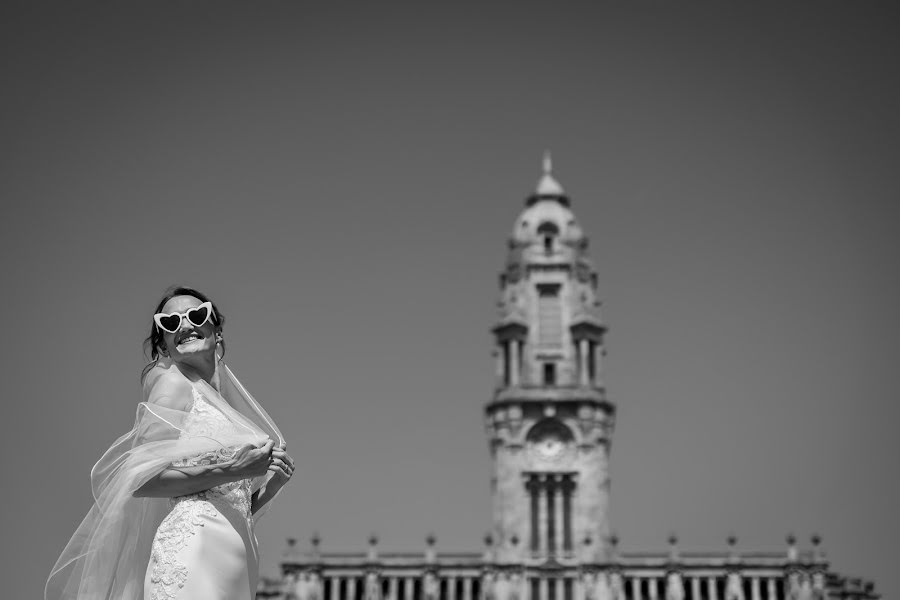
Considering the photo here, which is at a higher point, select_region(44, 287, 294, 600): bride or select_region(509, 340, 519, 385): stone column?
select_region(509, 340, 519, 385): stone column

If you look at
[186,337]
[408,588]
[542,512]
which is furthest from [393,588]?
[186,337]

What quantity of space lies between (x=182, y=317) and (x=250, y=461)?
3.55 feet

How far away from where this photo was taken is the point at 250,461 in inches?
331

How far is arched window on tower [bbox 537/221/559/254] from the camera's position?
7562 cm

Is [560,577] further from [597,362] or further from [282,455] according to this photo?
[282,455]

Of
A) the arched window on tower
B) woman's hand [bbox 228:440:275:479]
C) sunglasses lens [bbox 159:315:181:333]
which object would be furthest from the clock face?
woman's hand [bbox 228:440:275:479]

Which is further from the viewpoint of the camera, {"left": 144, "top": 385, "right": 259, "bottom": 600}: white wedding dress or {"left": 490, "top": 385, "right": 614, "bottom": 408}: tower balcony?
Result: {"left": 490, "top": 385, "right": 614, "bottom": 408}: tower balcony

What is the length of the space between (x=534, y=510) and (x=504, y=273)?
456 inches

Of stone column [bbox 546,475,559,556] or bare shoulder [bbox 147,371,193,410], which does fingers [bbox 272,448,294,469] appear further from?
stone column [bbox 546,475,559,556]

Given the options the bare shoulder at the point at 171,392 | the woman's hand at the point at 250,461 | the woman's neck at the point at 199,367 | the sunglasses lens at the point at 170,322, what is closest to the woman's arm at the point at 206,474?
the woman's hand at the point at 250,461

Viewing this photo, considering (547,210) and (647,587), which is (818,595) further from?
(547,210)

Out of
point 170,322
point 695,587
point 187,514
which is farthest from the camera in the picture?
point 695,587

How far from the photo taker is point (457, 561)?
2803 inches

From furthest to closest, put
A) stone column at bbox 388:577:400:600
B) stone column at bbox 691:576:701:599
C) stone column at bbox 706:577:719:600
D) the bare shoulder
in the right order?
stone column at bbox 388:577:400:600 → stone column at bbox 691:576:701:599 → stone column at bbox 706:577:719:600 → the bare shoulder
